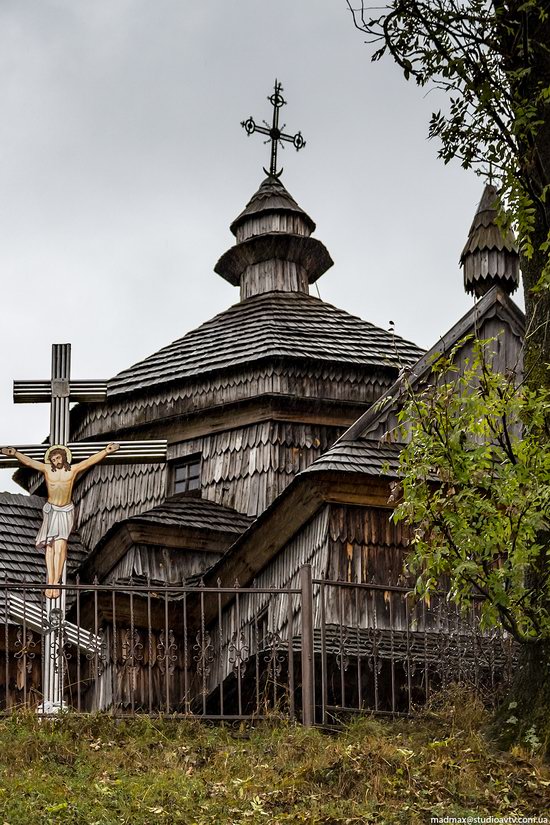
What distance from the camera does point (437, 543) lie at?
1129 cm

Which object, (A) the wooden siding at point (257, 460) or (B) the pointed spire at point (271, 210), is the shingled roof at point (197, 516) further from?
(B) the pointed spire at point (271, 210)

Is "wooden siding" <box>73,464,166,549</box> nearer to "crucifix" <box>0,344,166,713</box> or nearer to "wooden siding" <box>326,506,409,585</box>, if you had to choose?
"crucifix" <box>0,344,166,713</box>

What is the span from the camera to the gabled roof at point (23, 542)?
21.0 m

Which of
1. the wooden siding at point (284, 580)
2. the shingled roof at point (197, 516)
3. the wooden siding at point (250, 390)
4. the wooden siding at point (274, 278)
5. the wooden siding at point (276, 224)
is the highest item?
the wooden siding at point (276, 224)

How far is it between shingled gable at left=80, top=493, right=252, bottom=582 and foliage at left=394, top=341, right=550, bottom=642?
28.2 ft

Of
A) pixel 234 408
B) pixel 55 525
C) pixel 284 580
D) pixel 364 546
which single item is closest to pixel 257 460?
pixel 234 408

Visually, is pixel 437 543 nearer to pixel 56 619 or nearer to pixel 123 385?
pixel 56 619

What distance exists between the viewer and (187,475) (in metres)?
21.5

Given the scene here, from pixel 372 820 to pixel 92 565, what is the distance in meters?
11.7

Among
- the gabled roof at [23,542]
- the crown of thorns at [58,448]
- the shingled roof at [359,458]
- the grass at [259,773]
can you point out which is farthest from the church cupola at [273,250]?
the grass at [259,773]

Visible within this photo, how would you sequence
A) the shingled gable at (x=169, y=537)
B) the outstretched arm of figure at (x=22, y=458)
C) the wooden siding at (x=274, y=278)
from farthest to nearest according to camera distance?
1. the wooden siding at (x=274, y=278)
2. the shingled gable at (x=169, y=537)
3. the outstretched arm of figure at (x=22, y=458)

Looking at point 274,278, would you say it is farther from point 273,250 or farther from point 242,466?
point 242,466

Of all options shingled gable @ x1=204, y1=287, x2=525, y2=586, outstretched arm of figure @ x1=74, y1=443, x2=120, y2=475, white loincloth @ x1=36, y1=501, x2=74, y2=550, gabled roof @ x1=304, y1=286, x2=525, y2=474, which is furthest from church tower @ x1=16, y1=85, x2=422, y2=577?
white loincloth @ x1=36, y1=501, x2=74, y2=550

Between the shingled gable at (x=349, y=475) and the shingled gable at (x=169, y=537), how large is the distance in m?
1.31
